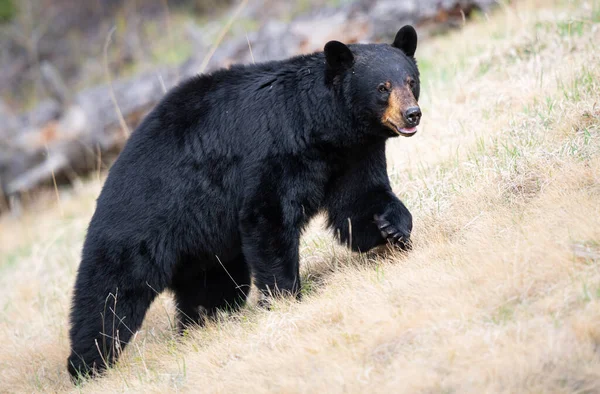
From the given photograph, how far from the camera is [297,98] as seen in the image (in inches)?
183

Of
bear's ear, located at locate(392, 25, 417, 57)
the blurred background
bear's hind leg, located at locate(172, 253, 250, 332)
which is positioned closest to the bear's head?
bear's ear, located at locate(392, 25, 417, 57)

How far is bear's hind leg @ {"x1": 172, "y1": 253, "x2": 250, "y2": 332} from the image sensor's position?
5.20m

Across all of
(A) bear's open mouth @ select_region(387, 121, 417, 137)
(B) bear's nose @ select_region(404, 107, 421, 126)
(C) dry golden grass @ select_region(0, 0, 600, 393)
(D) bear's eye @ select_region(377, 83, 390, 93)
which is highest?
(D) bear's eye @ select_region(377, 83, 390, 93)

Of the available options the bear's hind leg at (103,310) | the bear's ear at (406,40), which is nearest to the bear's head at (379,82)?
the bear's ear at (406,40)

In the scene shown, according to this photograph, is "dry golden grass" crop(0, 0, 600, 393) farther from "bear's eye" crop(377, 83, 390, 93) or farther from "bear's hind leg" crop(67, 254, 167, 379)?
"bear's eye" crop(377, 83, 390, 93)

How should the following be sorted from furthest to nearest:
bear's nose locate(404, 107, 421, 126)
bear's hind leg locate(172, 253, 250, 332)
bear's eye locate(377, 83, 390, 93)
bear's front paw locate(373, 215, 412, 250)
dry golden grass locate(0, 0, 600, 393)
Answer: bear's hind leg locate(172, 253, 250, 332) → bear's front paw locate(373, 215, 412, 250) → bear's eye locate(377, 83, 390, 93) → bear's nose locate(404, 107, 421, 126) → dry golden grass locate(0, 0, 600, 393)

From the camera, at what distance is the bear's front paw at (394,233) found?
4547mm

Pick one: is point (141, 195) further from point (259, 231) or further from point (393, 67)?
point (393, 67)

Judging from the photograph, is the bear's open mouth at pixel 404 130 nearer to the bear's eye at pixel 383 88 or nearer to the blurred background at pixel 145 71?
the bear's eye at pixel 383 88

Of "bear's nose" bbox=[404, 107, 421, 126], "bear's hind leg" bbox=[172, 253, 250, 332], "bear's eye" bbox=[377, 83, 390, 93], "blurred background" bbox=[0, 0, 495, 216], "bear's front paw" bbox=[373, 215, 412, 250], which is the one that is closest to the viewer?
"bear's nose" bbox=[404, 107, 421, 126]

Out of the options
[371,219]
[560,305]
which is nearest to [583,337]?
[560,305]

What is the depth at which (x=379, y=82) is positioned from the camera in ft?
14.5

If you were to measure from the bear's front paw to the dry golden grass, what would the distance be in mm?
132

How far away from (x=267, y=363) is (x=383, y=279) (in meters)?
0.92
